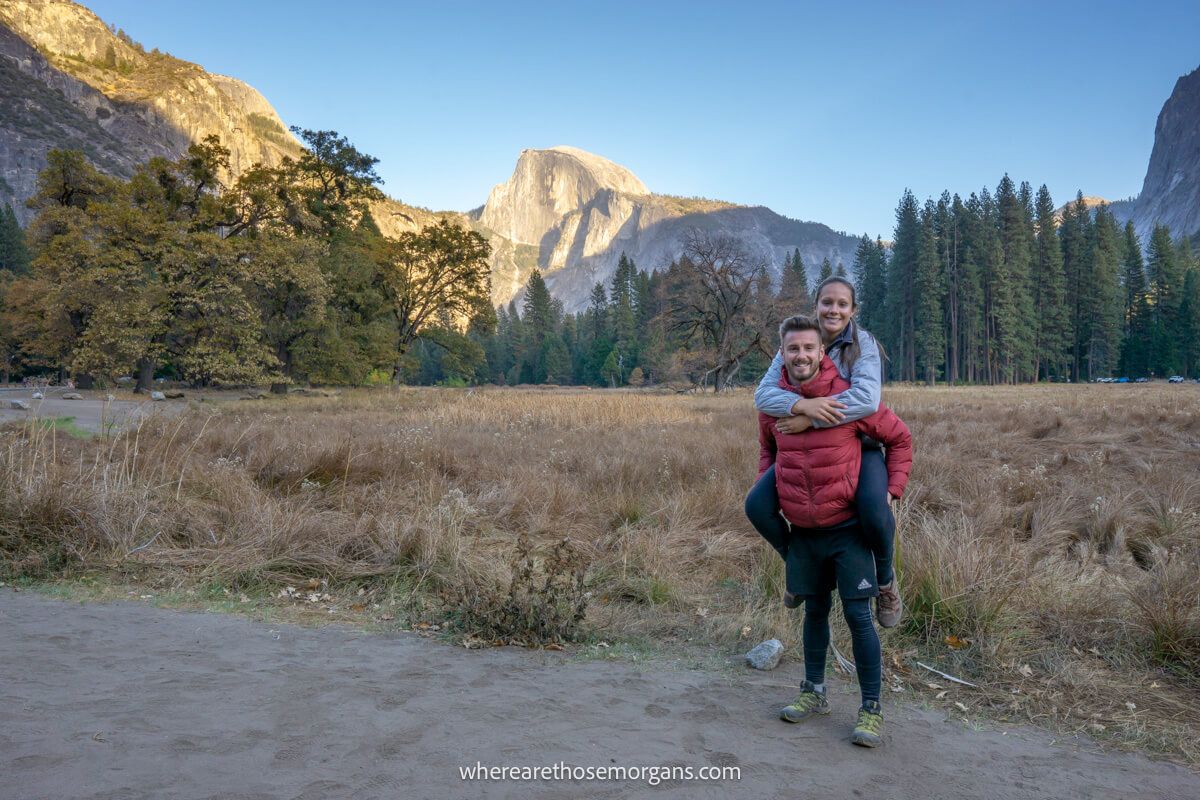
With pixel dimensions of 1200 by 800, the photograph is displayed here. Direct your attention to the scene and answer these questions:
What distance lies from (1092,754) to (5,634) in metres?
5.64

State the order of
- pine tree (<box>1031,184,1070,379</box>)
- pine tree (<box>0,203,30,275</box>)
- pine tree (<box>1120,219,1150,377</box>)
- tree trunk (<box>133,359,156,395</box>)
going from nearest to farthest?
tree trunk (<box>133,359,156,395</box>)
pine tree (<box>0,203,30,275</box>)
pine tree (<box>1031,184,1070,379</box>)
pine tree (<box>1120,219,1150,377</box>)

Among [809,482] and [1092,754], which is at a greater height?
[809,482]

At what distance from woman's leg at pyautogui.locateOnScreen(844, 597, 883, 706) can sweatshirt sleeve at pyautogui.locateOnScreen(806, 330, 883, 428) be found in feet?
2.76

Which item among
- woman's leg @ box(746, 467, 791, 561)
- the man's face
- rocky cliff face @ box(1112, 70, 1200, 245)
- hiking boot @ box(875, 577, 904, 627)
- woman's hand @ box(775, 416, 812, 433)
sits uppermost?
rocky cliff face @ box(1112, 70, 1200, 245)

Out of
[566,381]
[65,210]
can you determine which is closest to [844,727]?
[65,210]

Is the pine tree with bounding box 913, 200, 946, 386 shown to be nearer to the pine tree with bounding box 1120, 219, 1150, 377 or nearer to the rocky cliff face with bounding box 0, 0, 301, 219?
the pine tree with bounding box 1120, 219, 1150, 377

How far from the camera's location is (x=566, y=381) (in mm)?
82750

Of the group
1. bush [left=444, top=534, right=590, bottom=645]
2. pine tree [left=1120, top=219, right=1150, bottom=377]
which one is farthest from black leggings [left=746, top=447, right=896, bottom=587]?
pine tree [left=1120, top=219, right=1150, bottom=377]

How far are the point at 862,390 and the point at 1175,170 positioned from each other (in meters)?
211

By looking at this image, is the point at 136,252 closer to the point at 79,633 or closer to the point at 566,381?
the point at 79,633

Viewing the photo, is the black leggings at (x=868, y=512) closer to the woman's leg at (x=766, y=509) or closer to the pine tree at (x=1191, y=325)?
the woman's leg at (x=766, y=509)

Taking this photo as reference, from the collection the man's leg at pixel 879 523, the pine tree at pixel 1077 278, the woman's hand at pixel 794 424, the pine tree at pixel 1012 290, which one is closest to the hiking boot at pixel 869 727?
the man's leg at pixel 879 523

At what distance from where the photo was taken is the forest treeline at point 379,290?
2561cm

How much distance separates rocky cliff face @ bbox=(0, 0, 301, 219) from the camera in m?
102
